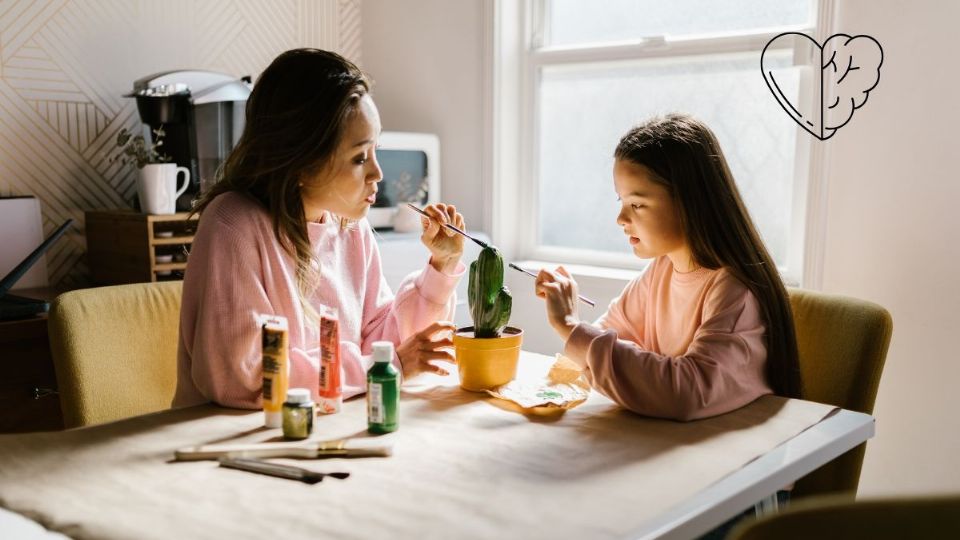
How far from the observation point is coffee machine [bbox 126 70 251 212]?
7.27ft

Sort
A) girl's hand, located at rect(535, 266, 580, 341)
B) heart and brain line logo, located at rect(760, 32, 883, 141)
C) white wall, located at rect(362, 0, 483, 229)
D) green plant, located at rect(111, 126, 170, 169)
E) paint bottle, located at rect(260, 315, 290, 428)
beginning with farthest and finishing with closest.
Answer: white wall, located at rect(362, 0, 483, 229) < green plant, located at rect(111, 126, 170, 169) < heart and brain line logo, located at rect(760, 32, 883, 141) < girl's hand, located at rect(535, 266, 580, 341) < paint bottle, located at rect(260, 315, 290, 428)

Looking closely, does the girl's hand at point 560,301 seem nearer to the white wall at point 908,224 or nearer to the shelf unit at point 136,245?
the white wall at point 908,224

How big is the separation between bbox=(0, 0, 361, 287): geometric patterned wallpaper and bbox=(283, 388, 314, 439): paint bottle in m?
1.46

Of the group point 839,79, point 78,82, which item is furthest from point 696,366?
point 78,82

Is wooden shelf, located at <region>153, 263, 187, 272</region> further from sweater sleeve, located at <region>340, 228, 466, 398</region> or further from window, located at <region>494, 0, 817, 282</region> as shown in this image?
window, located at <region>494, 0, 817, 282</region>

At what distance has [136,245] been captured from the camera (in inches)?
83.5

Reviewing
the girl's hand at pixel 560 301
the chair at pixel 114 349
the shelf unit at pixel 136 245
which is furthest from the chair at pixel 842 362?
the shelf unit at pixel 136 245

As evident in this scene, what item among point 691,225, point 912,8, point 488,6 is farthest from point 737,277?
point 488,6

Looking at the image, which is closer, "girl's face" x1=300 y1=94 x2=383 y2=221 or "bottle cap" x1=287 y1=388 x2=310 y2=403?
"bottle cap" x1=287 y1=388 x2=310 y2=403

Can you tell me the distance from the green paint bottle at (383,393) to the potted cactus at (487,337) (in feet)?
0.71

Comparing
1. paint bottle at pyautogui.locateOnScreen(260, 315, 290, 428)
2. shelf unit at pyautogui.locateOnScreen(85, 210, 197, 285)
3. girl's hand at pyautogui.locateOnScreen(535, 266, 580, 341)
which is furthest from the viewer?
shelf unit at pyautogui.locateOnScreen(85, 210, 197, 285)

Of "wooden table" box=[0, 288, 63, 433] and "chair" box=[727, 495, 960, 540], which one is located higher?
"chair" box=[727, 495, 960, 540]

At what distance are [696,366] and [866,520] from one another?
24.5 inches

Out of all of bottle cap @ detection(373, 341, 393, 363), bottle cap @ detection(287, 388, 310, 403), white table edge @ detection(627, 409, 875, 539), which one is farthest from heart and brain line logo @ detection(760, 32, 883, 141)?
bottle cap @ detection(287, 388, 310, 403)
